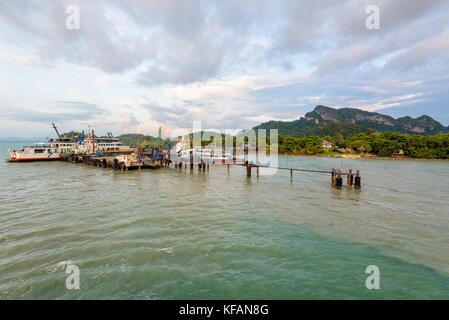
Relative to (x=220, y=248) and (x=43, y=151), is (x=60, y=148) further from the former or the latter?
(x=220, y=248)

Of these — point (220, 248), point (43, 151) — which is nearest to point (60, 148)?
point (43, 151)

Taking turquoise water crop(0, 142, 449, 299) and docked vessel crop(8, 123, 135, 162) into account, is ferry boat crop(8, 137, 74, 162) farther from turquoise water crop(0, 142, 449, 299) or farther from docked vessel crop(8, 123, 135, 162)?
turquoise water crop(0, 142, 449, 299)

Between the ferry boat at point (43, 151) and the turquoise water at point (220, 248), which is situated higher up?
the ferry boat at point (43, 151)

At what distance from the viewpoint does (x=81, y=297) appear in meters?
6.98

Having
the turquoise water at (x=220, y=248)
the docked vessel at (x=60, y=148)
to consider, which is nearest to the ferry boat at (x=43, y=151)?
the docked vessel at (x=60, y=148)

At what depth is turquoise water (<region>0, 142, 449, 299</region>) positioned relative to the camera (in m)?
7.61

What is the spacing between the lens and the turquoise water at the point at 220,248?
7.61 m

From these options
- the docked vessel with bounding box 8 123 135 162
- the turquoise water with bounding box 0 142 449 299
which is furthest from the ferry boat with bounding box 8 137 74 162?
the turquoise water with bounding box 0 142 449 299

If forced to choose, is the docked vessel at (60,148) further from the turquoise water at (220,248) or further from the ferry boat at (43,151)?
the turquoise water at (220,248)
